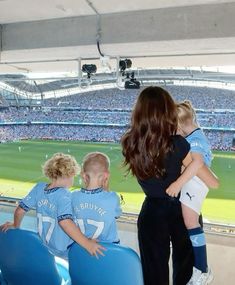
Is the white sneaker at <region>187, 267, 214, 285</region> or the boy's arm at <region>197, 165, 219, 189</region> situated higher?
the boy's arm at <region>197, 165, 219, 189</region>

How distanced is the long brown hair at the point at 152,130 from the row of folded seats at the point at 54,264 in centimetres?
34

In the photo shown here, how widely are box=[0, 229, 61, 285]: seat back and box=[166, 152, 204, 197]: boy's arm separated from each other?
51cm

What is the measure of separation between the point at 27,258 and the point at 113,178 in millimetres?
10634

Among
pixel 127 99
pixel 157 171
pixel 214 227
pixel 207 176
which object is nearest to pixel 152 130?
pixel 157 171

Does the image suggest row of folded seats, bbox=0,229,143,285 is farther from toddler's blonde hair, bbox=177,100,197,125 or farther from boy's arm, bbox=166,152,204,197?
toddler's blonde hair, bbox=177,100,197,125

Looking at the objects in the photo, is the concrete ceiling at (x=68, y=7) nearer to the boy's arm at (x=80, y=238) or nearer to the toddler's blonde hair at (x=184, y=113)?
the toddler's blonde hair at (x=184, y=113)

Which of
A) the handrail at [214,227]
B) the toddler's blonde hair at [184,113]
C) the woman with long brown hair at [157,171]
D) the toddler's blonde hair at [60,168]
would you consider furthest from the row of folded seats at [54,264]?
the handrail at [214,227]

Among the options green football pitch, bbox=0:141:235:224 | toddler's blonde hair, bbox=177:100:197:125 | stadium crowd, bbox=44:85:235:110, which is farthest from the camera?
stadium crowd, bbox=44:85:235:110

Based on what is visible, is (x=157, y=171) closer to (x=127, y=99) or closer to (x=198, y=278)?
(x=198, y=278)

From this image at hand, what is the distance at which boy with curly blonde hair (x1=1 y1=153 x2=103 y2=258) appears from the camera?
1478 mm

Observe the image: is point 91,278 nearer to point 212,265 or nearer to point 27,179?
point 212,265

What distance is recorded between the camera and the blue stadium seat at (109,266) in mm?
1133

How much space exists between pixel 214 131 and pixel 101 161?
18.2 m

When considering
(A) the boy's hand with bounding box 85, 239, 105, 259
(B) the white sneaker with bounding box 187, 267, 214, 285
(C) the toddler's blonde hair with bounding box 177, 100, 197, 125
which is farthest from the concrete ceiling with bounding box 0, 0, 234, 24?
(A) the boy's hand with bounding box 85, 239, 105, 259
